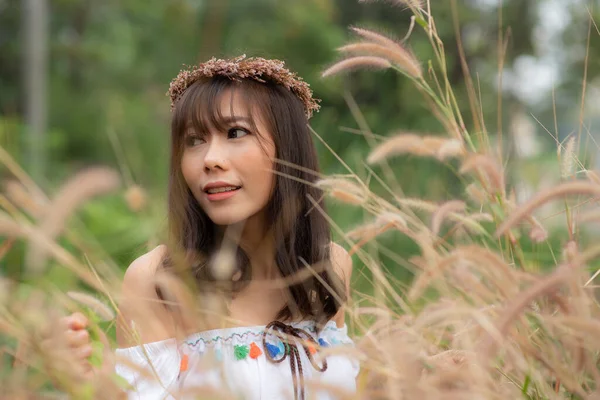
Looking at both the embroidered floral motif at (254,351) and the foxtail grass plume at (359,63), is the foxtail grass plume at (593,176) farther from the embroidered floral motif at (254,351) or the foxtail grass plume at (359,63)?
the embroidered floral motif at (254,351)

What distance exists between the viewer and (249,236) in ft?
8.58

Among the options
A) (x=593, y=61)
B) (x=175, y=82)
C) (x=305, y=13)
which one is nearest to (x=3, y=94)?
(x=305, y=13)

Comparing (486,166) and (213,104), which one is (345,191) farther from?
(213,104)

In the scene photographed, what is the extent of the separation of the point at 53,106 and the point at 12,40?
2256 mm

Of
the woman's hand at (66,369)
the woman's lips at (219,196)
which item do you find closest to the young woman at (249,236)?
the woman's lips at (219,196)

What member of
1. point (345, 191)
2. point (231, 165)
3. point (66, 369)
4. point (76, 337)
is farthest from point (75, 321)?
point (231, 165)

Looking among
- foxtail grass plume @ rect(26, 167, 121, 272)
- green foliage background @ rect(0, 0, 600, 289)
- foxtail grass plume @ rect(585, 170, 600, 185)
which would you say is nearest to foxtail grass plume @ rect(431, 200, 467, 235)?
foxtail grass plume @ rect(585, 170, 600, 185)

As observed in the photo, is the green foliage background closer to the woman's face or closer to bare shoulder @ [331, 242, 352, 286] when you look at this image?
bare shoulder @ [331, 242, 352, 286]

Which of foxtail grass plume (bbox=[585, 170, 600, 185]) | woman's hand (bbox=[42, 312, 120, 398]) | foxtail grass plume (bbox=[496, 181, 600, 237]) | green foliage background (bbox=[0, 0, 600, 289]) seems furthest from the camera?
green foliage background (bbox=[0, 0, 600, 289])

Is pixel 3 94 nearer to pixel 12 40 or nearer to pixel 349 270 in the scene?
pixel 12 40

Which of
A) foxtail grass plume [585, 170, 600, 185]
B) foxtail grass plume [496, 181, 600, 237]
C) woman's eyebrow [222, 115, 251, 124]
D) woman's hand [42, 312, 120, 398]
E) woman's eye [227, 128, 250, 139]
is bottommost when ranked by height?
woman's hand [42, 312, 120, 398]

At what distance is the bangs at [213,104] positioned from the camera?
241cm

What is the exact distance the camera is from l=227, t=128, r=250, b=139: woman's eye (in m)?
2.43

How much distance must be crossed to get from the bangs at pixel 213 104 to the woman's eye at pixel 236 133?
23 mm
